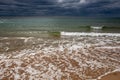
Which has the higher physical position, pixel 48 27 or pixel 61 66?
pixel 48 27

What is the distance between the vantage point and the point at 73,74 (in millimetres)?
6746

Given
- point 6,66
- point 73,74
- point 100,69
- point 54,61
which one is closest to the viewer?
point 73,74

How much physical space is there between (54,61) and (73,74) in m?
2.20

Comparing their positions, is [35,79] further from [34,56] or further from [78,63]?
[34,56]

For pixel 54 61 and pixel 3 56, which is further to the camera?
pixel 3 56

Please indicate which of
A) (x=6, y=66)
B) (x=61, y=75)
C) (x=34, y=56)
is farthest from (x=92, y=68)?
(x=6, y=66)

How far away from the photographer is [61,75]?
21.9 ft

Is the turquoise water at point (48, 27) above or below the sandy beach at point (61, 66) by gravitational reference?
above

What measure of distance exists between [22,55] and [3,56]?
52.0 inches

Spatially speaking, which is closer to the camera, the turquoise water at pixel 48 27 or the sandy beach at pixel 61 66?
the sandy beach at pixel 61 66

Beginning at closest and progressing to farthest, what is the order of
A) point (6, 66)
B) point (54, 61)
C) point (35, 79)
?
1. point (35, 79)
2. point (6, 66)
3. point (54, 61)

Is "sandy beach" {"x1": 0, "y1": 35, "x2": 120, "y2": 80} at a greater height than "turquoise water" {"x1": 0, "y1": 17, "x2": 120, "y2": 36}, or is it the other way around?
"turquoise water" {"x1": 0, "y1": 17, "x2": 120, "y2": 36}

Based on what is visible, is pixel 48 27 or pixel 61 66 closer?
pixel 61 66

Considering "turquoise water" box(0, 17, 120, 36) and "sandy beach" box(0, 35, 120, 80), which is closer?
"sandy beach" box(0, 35, 120, 80)
